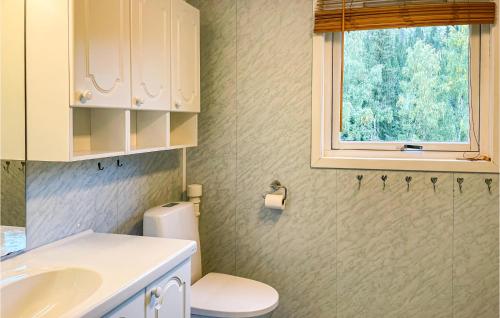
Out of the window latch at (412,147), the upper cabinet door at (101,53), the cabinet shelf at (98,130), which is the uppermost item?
the upper cabinet door at (101,53)

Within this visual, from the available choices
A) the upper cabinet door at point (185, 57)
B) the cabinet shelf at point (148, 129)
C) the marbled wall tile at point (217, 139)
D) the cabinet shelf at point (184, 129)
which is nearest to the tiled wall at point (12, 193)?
the cabinet shelf at point (148, 129)

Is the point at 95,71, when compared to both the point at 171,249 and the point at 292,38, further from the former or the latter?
the point at 292,38

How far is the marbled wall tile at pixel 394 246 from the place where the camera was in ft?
8.16

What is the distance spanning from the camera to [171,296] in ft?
6.02

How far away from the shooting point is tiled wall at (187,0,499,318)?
2.47m

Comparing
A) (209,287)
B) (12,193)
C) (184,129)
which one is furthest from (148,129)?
(209,287)

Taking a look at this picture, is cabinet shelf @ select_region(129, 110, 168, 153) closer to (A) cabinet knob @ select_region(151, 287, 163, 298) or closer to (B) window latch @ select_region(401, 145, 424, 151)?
(A) cabinet knob @ select_region(151, 287, 163, 298)

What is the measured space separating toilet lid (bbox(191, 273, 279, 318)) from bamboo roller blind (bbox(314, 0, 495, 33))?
1407 mm

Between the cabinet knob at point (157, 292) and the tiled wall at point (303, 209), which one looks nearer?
the cabinet knob at point (157, 292)

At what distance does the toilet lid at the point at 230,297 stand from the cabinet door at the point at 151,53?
0.93 metres

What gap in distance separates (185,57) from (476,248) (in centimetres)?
176

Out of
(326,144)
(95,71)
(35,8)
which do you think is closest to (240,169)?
(326,144)

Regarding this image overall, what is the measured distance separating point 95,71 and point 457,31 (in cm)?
188

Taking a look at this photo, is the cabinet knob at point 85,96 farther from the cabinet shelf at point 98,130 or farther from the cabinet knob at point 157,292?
the cabinet knob at point 157,292
